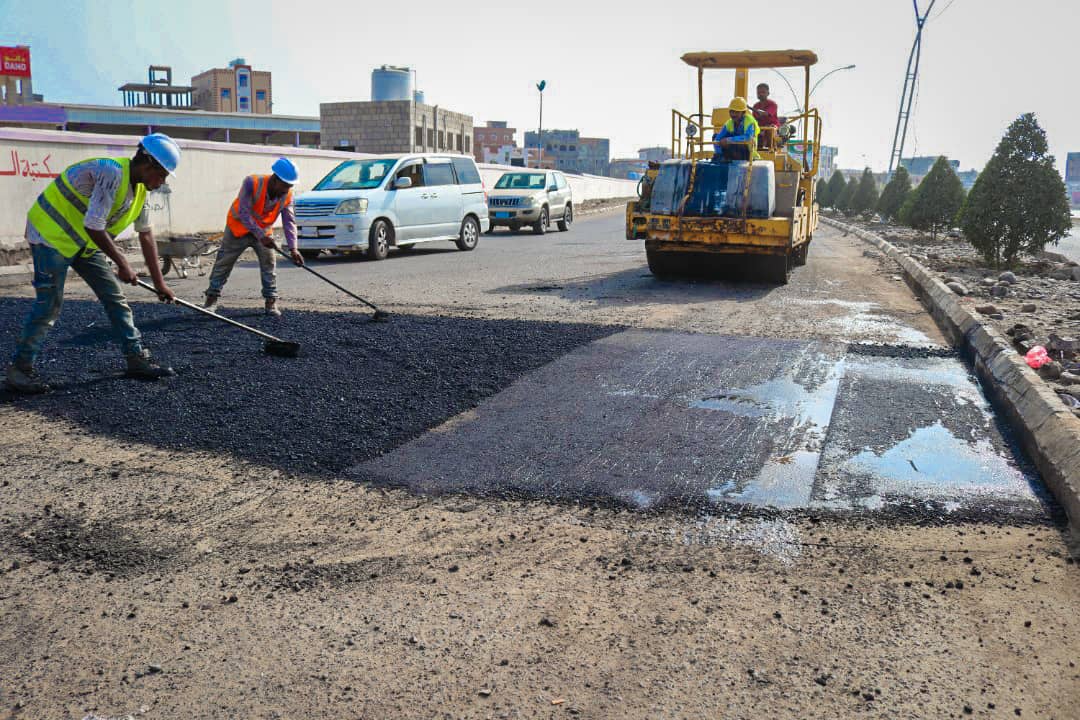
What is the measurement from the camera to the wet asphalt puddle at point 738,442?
177 inches

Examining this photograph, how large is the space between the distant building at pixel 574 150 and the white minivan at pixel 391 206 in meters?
143

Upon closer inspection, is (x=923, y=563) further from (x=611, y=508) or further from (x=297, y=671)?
(x=297, y=671)

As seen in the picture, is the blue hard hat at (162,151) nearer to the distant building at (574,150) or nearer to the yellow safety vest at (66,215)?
the yellow safety vest at (66,215)

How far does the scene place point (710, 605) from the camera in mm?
3316

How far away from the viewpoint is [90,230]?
5.72 meters

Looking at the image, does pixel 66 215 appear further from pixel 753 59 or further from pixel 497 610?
pixel 753 59

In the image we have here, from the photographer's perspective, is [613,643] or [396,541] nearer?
[613,643]

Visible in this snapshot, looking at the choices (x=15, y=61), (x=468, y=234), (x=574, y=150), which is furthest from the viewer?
(x=574, y=150)

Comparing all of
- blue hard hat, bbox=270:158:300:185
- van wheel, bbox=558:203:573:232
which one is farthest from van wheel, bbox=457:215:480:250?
blue hard hat, bbox=270:158:300:185

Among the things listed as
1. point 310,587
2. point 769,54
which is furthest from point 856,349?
point 769,54

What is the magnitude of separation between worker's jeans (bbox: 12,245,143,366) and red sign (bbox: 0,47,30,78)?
87595 millimetres

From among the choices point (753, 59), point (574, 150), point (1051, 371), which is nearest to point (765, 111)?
point (753, 59)

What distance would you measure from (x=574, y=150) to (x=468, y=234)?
157m

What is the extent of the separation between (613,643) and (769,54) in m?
13.7
